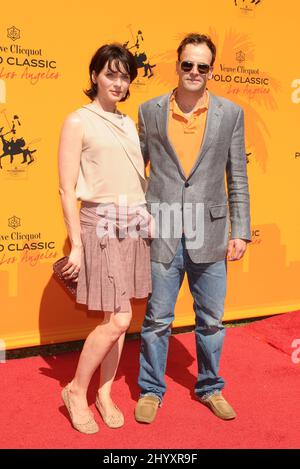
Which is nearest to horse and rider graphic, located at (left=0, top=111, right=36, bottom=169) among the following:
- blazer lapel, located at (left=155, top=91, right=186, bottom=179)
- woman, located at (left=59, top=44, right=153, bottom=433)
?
woman, located at (left=59, top=44, right=153, bottom=433)

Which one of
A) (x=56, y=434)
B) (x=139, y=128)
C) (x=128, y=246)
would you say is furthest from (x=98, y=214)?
Answer: (x=56, y=434)

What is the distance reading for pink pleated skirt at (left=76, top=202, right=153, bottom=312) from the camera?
2484 mm

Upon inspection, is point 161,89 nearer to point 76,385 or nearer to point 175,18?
point 175,18

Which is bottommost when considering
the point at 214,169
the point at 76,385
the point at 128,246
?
the point at 76,385

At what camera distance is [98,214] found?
251 centimetres

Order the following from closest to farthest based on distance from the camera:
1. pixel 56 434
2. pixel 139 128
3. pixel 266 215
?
pixel 56 434 → pixel 139 128 → pixel 266 215

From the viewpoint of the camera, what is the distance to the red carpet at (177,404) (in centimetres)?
259

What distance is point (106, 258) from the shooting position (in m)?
2.49

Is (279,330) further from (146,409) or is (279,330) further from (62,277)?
(62,277)

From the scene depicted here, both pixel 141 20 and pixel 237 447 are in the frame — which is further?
pixel 141 20

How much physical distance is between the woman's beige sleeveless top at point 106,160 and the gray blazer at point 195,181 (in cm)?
21

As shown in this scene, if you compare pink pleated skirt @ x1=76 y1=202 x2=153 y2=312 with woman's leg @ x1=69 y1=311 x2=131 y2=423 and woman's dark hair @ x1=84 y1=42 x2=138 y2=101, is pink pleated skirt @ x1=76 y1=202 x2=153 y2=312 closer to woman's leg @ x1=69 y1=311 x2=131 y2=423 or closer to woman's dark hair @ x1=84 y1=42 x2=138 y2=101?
woman's leg @ x1=69 y1=311 x2=131 y2=423

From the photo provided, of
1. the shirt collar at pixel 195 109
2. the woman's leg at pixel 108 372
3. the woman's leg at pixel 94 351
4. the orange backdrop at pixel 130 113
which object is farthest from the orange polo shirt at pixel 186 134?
the orange backdrop at pixel 130 113

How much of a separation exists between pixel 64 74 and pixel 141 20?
2.34 feet
